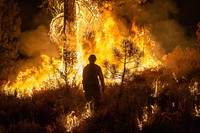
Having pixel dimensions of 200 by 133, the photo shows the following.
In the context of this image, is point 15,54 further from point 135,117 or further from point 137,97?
point 135,117

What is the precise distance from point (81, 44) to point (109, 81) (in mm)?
2404

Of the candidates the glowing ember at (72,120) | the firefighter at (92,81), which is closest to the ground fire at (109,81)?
the glowing ember at (72,120)

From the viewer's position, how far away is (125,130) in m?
9.38

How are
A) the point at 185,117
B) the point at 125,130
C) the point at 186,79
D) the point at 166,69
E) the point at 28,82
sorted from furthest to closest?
the point at 28,82, the point at 166,69, the point at 186,79, the point at 185,117, the point at 125,130

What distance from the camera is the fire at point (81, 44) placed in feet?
48.6

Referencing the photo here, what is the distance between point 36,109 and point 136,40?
27.1 feet

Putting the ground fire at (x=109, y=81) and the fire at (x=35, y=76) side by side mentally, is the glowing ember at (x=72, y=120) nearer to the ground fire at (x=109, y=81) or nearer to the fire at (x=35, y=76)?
the ground fire at (x=109, y=81)

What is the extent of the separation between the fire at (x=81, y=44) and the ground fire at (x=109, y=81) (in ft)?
0.13

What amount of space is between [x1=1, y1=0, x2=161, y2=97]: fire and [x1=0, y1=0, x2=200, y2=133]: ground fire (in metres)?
0.04

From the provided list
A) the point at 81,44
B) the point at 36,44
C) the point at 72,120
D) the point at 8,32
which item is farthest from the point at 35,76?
the point at 72,120

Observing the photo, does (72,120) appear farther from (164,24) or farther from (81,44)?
(164,24)

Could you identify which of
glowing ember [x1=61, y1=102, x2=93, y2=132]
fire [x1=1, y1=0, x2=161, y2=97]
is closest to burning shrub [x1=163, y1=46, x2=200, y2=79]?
fire [x1=1, y1=0, x2=161, y2=97]

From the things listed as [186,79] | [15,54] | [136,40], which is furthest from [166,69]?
[15,54]

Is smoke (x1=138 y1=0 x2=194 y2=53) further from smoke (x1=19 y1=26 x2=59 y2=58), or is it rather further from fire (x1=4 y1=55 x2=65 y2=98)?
fire (x1=4 y1=55 x2=65 y2=98)
